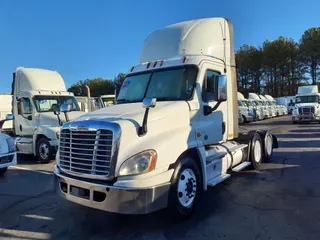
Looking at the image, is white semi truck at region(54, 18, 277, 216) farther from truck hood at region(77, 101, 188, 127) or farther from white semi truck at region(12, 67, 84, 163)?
white semi truck at region(12, 67, 84, 163)

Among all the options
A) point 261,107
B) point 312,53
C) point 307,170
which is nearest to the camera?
point 307,170

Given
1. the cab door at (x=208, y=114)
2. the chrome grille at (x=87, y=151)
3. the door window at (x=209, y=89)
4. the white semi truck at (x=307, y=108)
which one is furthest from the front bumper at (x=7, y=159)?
the white semi truck at (x=307, y=108)

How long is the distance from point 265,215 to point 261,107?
28.1m

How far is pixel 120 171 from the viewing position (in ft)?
13.7

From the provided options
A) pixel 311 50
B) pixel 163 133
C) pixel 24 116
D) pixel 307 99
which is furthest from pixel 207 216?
pixel 311 50

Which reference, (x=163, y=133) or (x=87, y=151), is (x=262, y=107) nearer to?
(x=163, y=133)

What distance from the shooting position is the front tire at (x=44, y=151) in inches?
407

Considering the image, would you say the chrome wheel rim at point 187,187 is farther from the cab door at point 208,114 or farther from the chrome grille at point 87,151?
the chrome grille at point 87,151

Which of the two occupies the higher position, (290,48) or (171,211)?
(290,48)

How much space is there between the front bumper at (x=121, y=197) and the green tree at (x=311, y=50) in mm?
57546

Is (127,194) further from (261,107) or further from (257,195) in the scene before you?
(261,107)

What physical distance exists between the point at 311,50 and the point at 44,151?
54.5 m

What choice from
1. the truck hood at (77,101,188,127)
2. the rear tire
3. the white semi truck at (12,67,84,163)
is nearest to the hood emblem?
the truck hood at (77,101,188,127)

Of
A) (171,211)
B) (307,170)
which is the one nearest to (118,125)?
(171,211)
